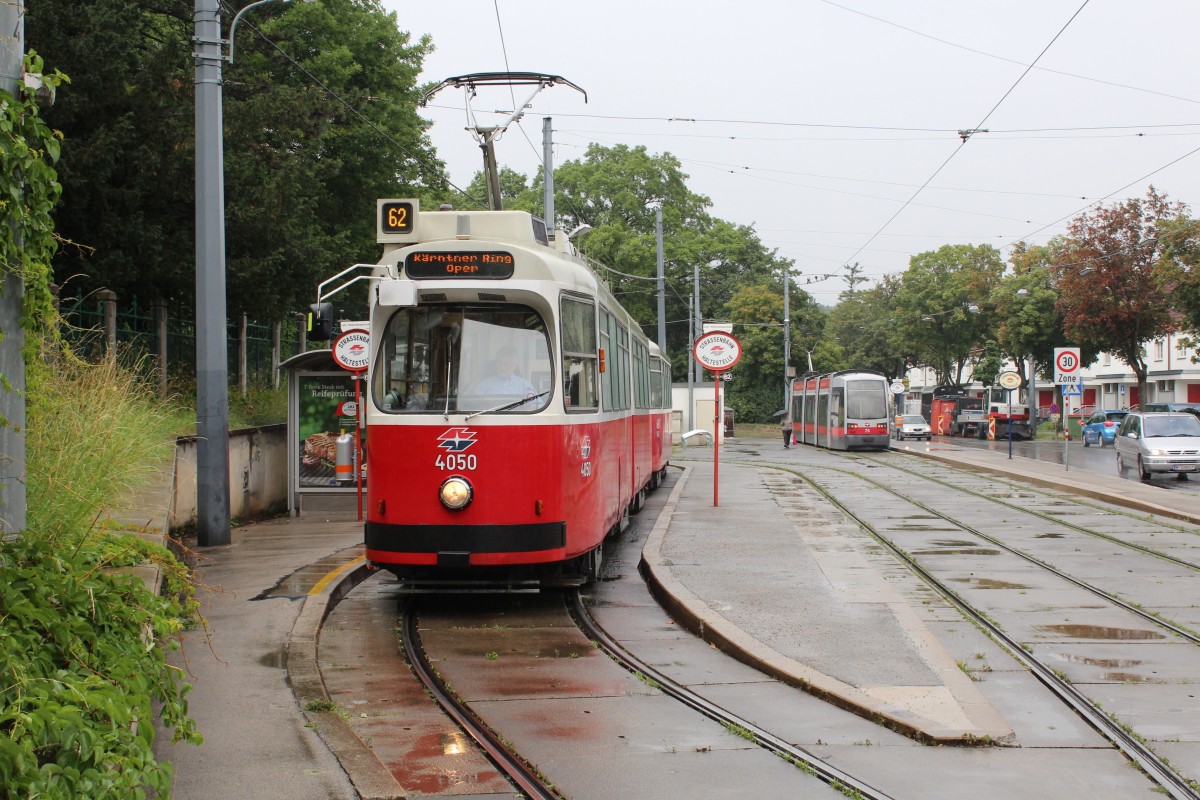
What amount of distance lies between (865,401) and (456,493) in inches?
1396

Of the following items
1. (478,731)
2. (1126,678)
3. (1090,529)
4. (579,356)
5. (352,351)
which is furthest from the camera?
(1090,529)

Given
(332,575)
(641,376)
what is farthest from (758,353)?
(332,575)

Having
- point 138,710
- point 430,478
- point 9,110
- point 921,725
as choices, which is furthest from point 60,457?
point 921,725

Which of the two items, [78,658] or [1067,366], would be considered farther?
[1067,366]

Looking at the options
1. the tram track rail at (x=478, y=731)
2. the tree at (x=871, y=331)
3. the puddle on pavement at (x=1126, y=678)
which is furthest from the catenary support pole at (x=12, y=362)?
the tree at (x=871, y=331)

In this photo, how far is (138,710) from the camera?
3926 millimetres

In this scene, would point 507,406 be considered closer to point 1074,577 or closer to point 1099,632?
point 1099,632

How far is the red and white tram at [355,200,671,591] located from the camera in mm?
9523

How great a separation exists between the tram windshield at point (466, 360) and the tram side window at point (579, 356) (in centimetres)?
23

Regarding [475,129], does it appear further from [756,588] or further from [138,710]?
[138,710]

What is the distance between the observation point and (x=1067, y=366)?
29.2m

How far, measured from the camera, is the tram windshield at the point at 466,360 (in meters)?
9.67

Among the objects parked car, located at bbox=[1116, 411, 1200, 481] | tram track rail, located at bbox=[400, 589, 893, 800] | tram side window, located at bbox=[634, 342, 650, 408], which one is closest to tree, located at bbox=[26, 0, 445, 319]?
tram track rail, located at bbox=[400, 589, 893, 800]

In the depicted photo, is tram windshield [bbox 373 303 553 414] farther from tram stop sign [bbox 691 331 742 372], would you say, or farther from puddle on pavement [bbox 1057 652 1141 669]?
tram stop sign [bbox 691 331 742 372]
